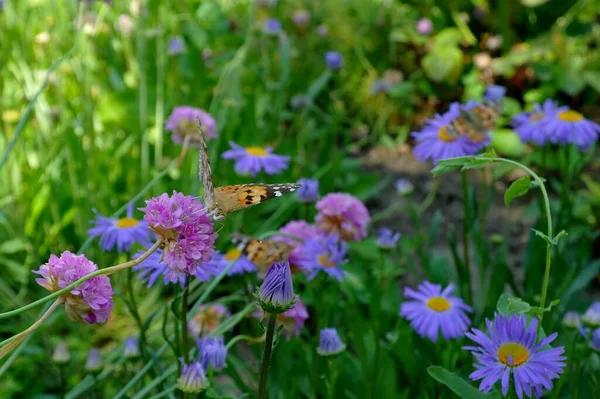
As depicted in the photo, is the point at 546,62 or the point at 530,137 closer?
the point at 530,137

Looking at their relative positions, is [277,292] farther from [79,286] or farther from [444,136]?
[444,136]

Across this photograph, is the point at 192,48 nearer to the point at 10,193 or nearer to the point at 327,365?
the point at 10,193

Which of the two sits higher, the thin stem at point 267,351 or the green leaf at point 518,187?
the green leaf at point 518,187

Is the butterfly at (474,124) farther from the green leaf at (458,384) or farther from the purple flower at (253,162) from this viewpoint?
the green leaf at (458,384)

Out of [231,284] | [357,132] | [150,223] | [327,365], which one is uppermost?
[150,223]

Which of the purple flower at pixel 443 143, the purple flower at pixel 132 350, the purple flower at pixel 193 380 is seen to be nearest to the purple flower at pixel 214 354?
the purple flower at pixel 193 380

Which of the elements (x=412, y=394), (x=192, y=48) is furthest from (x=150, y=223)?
(x=192, y=48)

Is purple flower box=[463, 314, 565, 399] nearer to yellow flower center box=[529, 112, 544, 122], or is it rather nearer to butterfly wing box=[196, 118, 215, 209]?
butterfly wing box=[196, 118, 215, 209]

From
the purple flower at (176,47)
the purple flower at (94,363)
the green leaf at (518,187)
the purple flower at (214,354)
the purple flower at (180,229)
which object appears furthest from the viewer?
the purple flower at (176,47)
